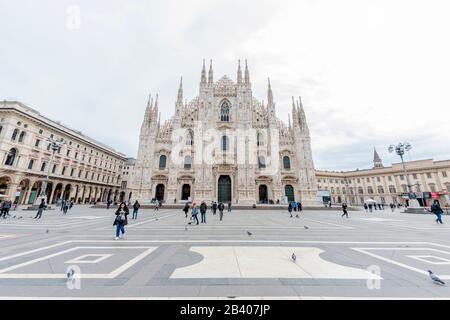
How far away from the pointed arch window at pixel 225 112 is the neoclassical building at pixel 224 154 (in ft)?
0.86

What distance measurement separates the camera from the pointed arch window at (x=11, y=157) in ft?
80.0

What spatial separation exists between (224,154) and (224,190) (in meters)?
6.04

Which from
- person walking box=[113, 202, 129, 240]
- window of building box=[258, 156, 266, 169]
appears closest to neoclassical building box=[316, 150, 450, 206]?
window of building box=[258, 156, 266, 169]

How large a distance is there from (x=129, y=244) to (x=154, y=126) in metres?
29.4

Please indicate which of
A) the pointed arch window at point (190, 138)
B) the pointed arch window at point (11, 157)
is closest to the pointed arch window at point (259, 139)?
the pointed arch window at point (190, 138)

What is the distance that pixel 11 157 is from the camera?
24.9m

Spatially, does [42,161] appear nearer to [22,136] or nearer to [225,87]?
[22,136]

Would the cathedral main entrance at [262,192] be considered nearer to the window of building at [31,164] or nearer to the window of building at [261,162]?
the window of building at [261,162]

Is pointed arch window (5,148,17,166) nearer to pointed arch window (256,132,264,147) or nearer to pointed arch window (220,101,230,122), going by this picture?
pointed arch window (220,101,230,122)

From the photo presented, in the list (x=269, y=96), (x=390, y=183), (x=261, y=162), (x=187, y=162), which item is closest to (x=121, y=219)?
(x=187, y=162)

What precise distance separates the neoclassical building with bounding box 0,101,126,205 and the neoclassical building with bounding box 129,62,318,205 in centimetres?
1372

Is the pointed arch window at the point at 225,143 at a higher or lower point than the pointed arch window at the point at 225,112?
lower
